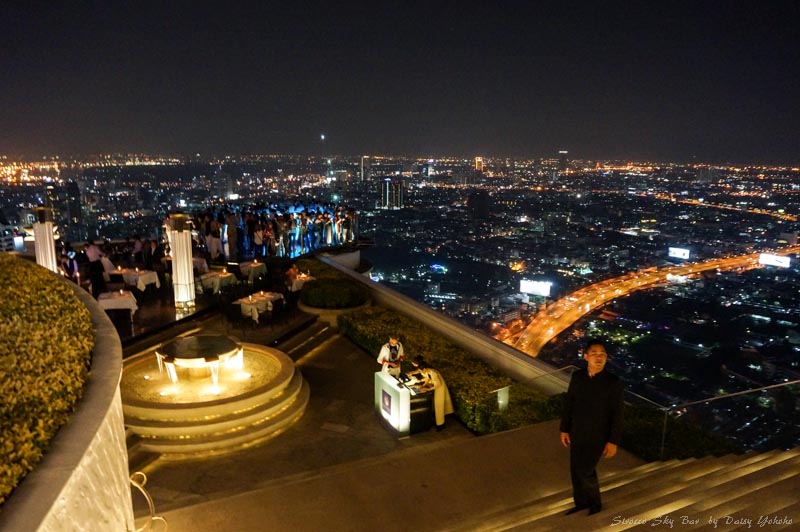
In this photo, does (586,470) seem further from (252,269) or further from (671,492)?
(252,269)

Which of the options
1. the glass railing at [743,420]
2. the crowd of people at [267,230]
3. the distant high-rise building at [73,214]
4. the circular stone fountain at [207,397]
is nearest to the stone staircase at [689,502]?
the glass railing at [743,420]

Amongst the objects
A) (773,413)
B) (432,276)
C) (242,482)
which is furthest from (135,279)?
(432,276)

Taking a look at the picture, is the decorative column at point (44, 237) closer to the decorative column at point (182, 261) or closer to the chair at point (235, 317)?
the decorative column at point (182, 261)

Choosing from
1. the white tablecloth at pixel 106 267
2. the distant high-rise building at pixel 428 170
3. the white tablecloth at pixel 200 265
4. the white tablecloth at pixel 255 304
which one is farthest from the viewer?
the distant high-rise building at pixel 428 170

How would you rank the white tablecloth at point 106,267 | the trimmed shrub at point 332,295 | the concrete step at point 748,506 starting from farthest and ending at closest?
the white tablecloth at point 106,267, the trimmed shrub at point 332,295, the concrete step at point 748,506

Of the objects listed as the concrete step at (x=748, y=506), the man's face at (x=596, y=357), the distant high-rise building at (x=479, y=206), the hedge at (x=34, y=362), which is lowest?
the distant high-rise building at (x=479, y=206)

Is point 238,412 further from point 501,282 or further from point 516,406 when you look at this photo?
point 501,282

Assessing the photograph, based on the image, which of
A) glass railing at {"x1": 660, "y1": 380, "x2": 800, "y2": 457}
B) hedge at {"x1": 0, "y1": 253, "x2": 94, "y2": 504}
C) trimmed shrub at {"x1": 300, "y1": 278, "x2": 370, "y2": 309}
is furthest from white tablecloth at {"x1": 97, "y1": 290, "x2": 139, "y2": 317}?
glass railing at {"x1": 660, "y1": 380, "x2": 800, "y2": 457}

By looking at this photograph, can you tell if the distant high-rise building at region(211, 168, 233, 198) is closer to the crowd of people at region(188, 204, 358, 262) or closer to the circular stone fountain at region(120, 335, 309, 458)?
the crowd of people at region(188, 204, 358, 262)
